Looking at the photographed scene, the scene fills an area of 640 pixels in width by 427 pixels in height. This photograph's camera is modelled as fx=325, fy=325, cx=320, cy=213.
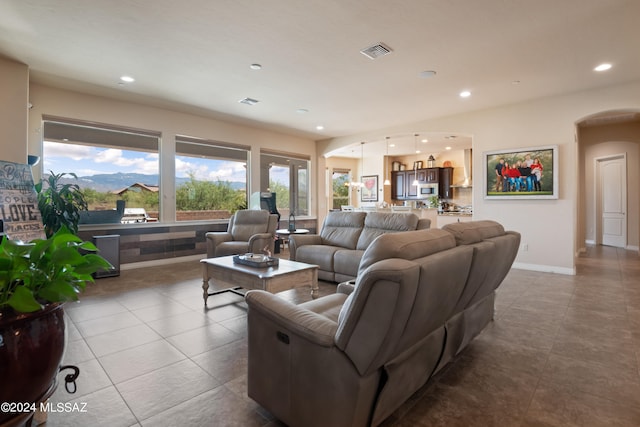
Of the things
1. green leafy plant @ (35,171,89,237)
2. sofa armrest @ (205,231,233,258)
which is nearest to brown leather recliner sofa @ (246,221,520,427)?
sofa armrest @ (205,231,233,258)

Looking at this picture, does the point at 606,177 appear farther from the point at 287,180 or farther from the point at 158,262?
the point at 158,262

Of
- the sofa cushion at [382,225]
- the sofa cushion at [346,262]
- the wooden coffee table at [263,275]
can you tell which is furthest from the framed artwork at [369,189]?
the wooden coffee table at [263,275]

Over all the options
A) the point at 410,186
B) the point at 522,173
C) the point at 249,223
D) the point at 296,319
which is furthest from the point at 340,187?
the point at 296,319

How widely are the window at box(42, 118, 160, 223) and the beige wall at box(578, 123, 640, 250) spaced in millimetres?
8725

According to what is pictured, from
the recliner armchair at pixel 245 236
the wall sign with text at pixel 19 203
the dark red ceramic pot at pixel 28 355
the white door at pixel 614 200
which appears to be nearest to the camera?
the dark red ceramic pot at pixel 28 355

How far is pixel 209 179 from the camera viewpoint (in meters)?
6.54

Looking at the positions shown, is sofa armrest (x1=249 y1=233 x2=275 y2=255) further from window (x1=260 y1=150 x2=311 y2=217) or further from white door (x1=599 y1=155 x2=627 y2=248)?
white door (x1=599 y1=155 x2=627 y2=248)

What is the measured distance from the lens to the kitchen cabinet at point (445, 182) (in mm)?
10461

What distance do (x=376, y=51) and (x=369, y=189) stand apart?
8.35m

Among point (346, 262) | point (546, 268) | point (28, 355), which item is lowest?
point (546, 268)

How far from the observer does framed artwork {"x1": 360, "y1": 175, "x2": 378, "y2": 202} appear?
1161 centimetres

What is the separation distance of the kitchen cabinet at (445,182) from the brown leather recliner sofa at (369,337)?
9.19 meters

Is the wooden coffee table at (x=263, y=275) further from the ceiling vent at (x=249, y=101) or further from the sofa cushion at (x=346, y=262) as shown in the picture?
the ceiling vent at (x=249, y=101)

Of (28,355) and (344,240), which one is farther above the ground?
(344,240)
